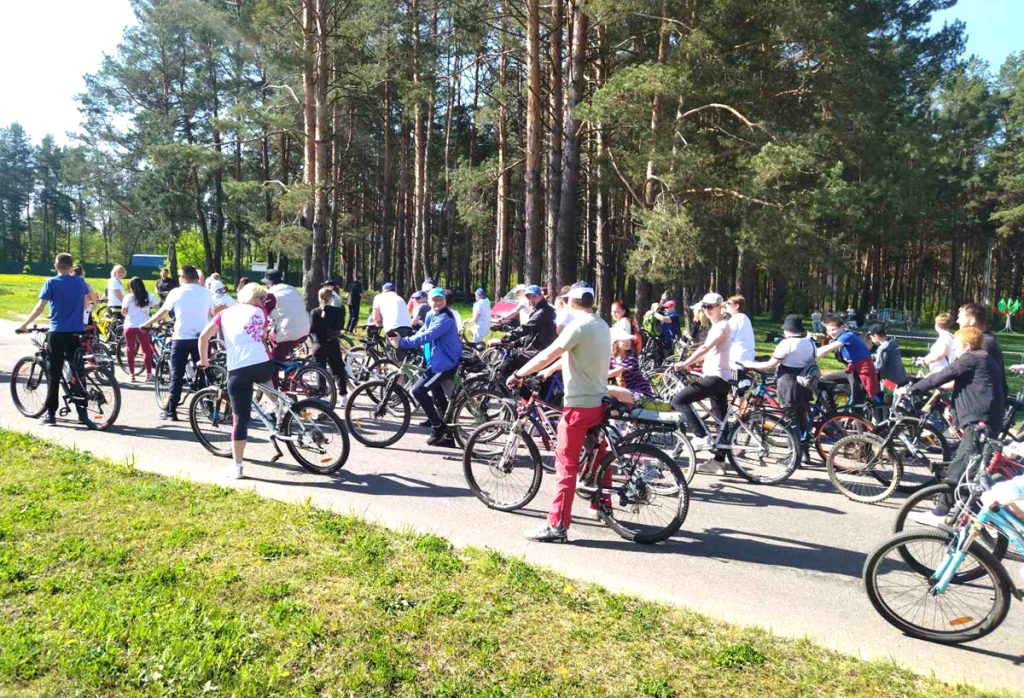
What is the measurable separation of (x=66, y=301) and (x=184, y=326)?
138cm

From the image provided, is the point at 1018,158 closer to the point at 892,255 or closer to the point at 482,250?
the point at 892,255

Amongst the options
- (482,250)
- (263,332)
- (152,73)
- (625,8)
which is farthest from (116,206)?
(263,332)

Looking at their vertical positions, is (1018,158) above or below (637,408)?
above

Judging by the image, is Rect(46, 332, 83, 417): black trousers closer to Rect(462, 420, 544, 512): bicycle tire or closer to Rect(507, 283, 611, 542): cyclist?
Rect(462, 420, 544, 512): bicycle tire

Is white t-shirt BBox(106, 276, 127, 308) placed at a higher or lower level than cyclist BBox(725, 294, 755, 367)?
higher

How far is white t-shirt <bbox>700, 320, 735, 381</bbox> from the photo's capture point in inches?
321

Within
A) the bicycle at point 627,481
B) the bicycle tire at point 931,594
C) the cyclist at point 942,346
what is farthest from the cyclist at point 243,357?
the cyclist at point 942,346

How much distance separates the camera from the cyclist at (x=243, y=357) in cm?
723

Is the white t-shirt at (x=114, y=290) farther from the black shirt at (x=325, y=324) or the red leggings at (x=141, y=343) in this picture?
the black shirt at (x=325, y=324)

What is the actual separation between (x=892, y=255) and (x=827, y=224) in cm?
2957

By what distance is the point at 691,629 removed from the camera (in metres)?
4.41

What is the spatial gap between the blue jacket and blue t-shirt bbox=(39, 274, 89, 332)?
12.9 ft

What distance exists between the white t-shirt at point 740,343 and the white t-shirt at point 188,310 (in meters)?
6.65

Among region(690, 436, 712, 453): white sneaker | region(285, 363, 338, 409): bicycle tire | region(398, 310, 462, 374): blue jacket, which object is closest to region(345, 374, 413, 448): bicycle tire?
region(398, 310, 462, 374): blue jacket
